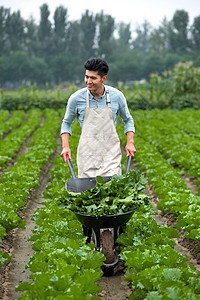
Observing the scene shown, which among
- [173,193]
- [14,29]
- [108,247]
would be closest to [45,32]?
[14,29]

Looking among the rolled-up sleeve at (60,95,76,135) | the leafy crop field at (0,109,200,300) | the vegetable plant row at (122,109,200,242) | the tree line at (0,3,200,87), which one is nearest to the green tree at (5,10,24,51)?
the tree line at (0,3,200,87)

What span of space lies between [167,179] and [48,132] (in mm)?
7371

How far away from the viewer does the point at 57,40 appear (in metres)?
73.2

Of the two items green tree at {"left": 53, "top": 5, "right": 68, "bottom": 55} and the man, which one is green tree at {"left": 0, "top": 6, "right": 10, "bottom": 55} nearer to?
green tree at {"left": 53, "top": 5, "right": 68, "bottom": 55}

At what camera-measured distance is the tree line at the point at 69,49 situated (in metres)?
66.7

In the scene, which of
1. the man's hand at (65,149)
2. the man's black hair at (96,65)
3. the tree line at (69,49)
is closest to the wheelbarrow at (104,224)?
the man's hand at (65,149)

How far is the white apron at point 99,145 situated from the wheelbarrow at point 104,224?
23 cm

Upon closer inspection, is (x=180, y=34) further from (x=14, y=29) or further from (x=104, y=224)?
(x=104, y=224)

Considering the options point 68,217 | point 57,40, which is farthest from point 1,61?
point 68,217

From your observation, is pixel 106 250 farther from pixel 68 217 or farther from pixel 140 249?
pixel 68 217

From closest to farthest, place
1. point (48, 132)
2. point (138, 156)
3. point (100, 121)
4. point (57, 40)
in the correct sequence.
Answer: point (100, 121) < point (138, 156) < point (48, 132) < point (57, 40)

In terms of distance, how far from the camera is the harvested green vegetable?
348cm

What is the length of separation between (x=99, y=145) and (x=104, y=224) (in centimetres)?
103

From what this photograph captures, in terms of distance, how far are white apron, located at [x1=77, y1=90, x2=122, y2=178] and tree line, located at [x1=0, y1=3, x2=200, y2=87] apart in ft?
208
